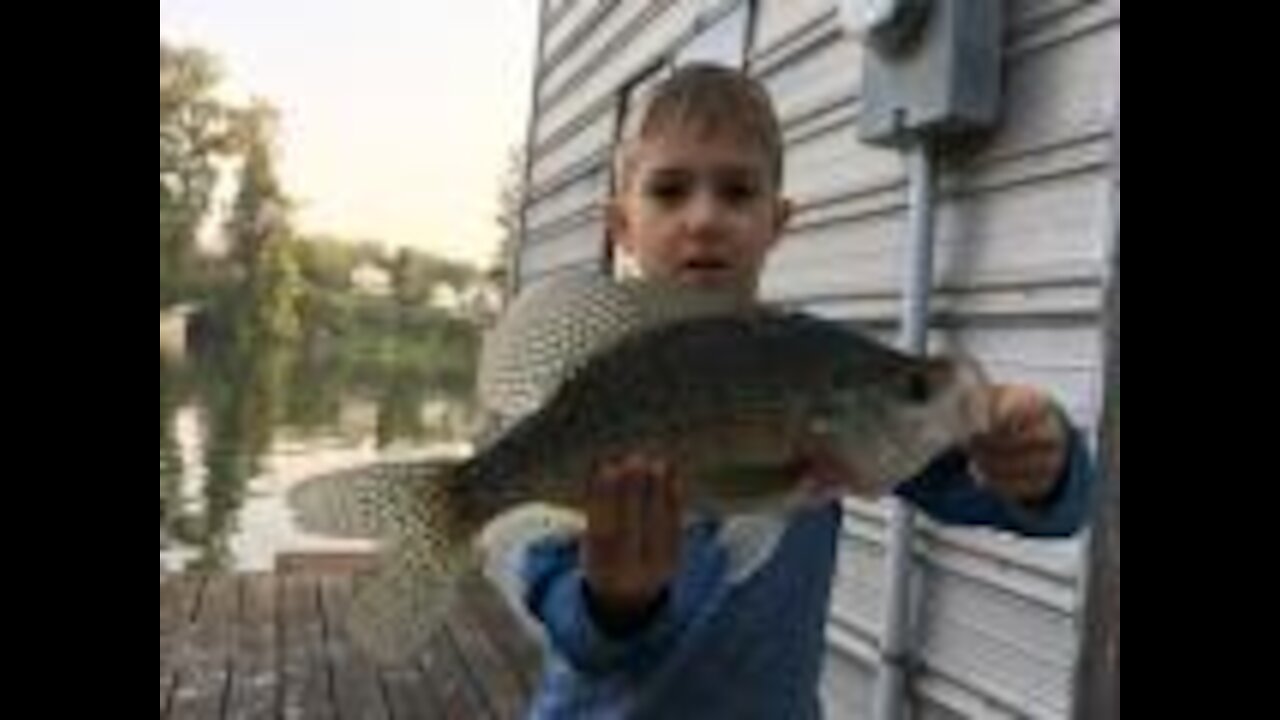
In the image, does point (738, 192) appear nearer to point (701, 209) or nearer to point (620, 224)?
point (701, 209)

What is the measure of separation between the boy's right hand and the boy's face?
1.02 ft

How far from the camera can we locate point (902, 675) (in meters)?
4.09

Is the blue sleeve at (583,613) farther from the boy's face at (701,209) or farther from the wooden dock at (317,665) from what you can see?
the wooden dock at (317,665)

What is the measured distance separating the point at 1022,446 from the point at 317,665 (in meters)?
6.00

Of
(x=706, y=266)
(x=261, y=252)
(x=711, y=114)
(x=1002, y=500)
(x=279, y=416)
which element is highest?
(x=261, y=252)

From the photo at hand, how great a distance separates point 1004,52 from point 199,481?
15157 mm

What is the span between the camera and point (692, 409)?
179 centimetres

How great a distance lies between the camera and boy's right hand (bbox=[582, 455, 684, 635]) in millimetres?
1815

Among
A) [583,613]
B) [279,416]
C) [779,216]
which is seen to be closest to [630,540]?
[583,613]

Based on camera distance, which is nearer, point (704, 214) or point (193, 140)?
point (704, 214)

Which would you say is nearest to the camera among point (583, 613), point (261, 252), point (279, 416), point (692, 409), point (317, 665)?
point (692, 409)

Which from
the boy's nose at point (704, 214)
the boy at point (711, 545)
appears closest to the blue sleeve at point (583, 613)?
the boy at point (711, 545)
